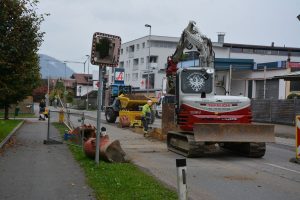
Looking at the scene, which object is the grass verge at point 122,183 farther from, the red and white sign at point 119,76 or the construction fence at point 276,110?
the red and white sign at point 119,76

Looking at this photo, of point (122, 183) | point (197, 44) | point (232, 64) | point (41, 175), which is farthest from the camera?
point (232, 64)

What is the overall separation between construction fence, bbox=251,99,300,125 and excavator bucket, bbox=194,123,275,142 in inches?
689

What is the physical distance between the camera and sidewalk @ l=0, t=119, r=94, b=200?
30.6ft

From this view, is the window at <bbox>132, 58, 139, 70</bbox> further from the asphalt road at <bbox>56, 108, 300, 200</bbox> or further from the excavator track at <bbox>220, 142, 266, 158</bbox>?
the excavator track at <bbox>220, 142, 266, 158</bbox>

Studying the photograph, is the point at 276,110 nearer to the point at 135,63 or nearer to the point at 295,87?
the point at 295,87

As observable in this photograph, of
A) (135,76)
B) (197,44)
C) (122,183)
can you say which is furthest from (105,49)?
(135,76)

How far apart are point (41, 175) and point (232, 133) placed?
20.0 ft

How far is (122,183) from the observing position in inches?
398

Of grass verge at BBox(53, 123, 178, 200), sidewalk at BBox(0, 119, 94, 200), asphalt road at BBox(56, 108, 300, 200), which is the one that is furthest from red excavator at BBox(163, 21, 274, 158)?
sidewalk at BBox(0, 119, 94, 200)

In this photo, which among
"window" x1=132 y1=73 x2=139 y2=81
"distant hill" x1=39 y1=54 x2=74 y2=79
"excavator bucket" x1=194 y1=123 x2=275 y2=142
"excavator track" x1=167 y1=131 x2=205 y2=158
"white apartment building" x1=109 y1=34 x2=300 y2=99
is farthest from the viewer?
"window" x1=132 y1=73 x2=139 y2=81

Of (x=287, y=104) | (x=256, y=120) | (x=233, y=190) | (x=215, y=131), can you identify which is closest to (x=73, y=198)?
(x=233, y=190)

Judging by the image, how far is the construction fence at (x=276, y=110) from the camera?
33.1 m

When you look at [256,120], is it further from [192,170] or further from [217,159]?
[192,170]

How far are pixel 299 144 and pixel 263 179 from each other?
132 inches
